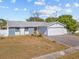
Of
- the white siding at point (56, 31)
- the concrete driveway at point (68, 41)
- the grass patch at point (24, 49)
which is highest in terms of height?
the white siding at point (56, 31)

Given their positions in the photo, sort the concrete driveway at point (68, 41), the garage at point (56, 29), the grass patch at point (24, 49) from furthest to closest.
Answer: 1. the garage at point (56, 29)
2. the concrete driveway at point (68, 41)
3. the grass patch at point (24, 49)

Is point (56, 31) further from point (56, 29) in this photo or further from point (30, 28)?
point (30, 28)

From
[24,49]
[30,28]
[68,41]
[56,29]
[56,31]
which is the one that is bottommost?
[68,41]

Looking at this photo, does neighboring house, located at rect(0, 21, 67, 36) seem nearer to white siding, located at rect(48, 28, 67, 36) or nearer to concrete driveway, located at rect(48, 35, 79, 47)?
white siding, located at rect(48, 28, 67, 36)

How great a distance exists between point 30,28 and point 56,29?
295 inches

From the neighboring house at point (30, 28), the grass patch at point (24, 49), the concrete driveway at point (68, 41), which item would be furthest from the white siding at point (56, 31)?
the grass patch at point (24, 49)

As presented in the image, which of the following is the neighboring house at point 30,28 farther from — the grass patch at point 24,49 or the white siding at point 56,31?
the grass patch at point 24,49

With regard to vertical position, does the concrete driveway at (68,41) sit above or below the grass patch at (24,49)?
below

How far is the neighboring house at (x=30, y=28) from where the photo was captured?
45250 millimetres

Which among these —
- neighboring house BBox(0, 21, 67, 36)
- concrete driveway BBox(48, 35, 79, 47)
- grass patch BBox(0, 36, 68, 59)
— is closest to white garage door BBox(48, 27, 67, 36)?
neighboring house BBox(0, 21, 67, 36)

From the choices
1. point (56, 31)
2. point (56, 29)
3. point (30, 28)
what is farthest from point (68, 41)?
point (30, 28)

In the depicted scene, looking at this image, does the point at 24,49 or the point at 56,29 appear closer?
the point at 24,49

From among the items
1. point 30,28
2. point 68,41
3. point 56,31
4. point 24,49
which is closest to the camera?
point 24,49

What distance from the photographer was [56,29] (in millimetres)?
50656
